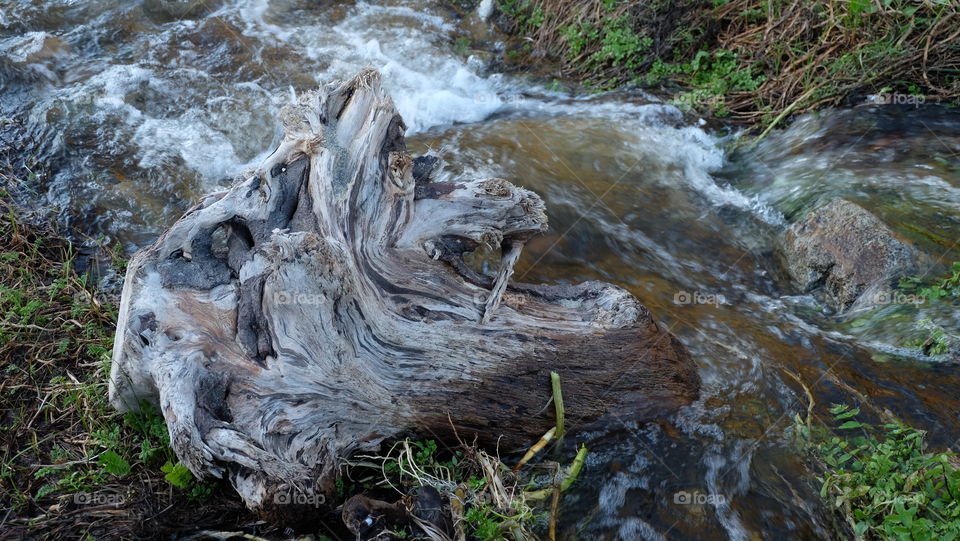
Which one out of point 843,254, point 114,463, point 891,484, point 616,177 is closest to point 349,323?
point 114,463

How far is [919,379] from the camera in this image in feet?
13.6

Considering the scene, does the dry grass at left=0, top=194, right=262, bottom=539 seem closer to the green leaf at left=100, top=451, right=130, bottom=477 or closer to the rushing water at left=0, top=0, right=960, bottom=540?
the green leaf at left=100, top=451, right=130, bottom=477

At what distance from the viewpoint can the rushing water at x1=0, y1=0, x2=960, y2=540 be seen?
12.2ft

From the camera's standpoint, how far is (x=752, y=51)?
7.53m

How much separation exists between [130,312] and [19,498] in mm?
1118

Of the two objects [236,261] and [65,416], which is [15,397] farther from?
[236,261]

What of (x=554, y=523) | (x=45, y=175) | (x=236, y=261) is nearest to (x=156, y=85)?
(x=45, y=175)

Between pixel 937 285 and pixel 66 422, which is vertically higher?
pixel 937 285

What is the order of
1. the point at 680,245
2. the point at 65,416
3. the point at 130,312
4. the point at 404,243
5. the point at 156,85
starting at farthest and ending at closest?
the point at 156,85
the point at 680,245
the point at 65,416
the point at 404,243
the point at 130,312

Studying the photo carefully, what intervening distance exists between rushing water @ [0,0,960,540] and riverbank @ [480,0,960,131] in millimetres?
353

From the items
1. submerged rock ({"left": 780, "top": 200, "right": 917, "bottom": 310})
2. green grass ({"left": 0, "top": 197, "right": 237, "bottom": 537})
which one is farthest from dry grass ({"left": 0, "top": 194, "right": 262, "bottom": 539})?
submerged rock ({"left": 780, "top": 200, "right": 917, "bottom": 310})

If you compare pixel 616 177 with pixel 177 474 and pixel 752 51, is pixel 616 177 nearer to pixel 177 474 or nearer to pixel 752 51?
pixel 752 51

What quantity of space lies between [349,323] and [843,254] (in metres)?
3.78

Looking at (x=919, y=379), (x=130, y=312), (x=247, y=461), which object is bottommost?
(x=919, y=379)
